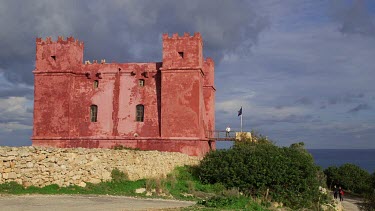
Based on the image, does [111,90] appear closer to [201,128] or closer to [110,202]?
[201,128]

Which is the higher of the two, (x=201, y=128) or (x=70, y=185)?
(x=201, y=128)

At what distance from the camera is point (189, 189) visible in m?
23.0

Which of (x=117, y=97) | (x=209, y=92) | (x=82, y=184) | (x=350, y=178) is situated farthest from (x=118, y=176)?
(x=350, y=178)

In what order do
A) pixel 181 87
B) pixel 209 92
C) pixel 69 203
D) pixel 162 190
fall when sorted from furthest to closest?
1. pixel 209 92
2. pixel 181 87
3. pixel 162 190
4. pixel 69 203

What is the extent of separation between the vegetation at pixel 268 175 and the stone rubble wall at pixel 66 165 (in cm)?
436

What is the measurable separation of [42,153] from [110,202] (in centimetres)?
410

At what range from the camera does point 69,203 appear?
15.0 meters

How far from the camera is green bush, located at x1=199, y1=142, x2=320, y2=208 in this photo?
2639 centimetres

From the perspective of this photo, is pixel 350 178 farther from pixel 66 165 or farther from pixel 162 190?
pixel 66 165

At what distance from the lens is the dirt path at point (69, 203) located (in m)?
13.9

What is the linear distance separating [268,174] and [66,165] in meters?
12.4

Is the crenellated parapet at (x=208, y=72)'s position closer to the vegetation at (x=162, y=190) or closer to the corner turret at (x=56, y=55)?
the corner turret at (x=56, y=55)

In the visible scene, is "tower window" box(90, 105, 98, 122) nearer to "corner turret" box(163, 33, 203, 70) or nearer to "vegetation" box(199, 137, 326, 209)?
"corner turret" box(163, 33, 203, 70)

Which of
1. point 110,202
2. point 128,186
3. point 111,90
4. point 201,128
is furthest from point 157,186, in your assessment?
point 111,90
